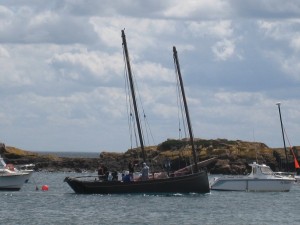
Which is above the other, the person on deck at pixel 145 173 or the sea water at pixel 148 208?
the person on deck at pixel 145 173

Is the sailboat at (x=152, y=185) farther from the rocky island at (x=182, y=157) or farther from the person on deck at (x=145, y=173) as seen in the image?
the rocky island at (x=182, y=157)

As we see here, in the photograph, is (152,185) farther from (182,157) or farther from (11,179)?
(182,157)

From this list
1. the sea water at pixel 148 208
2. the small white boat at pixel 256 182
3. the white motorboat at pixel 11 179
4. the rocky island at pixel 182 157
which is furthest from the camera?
the rocky island at pixel 182 157

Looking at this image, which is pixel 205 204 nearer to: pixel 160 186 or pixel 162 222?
pixel 160 186

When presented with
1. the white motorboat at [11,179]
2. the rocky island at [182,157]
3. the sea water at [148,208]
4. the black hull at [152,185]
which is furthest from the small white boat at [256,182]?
the rocky island at [182,157]

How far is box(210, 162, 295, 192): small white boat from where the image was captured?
271 ft

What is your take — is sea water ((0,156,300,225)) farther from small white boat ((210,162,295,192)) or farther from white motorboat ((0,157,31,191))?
small white boat ((210,162,295,192))

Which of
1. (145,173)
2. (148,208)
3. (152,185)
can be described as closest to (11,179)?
(145,173)

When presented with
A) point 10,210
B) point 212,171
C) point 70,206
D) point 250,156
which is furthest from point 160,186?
point 250,156

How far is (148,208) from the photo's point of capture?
6109cm

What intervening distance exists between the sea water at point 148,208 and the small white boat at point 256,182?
3.50 m

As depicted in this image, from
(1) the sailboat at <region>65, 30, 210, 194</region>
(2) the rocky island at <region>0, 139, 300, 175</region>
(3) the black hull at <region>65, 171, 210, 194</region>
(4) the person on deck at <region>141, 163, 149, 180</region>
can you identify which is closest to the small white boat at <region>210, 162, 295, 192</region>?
(1) the sailboat at <region>65, 30, 210, 194</region>

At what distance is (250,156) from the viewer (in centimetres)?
12544

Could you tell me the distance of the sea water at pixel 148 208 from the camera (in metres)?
54.4
